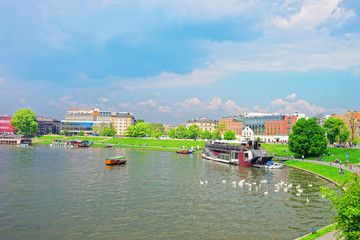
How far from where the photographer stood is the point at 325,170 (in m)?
67.4

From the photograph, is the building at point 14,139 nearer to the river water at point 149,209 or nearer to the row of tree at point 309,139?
the river water at point 149,209

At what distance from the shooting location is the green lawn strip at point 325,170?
56.6m

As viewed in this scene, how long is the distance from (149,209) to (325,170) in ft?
166

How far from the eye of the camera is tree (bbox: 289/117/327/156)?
88875 millimetres

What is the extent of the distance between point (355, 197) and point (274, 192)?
2975cm

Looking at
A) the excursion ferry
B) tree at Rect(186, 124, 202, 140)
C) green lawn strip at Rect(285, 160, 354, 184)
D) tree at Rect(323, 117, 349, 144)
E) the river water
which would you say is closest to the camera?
the river water

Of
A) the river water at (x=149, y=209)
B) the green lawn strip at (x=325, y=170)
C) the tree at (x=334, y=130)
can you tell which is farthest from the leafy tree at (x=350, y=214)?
the tree at (x=334, y=130)

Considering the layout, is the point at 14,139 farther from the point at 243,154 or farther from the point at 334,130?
the point at 334,130

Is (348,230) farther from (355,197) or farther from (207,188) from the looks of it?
(207,188)

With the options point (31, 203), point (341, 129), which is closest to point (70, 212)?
point (31, 203)

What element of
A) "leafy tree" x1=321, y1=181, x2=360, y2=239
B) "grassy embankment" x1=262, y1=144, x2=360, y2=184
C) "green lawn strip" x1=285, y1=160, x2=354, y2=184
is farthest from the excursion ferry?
"leafy tree" x1=321, y1=181, x2=360, y2=239

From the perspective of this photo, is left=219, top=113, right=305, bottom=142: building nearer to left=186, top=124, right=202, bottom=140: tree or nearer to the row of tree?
left=186, top=124, right=202, bottom=140: tree

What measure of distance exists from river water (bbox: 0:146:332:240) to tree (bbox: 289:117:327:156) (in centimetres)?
3409

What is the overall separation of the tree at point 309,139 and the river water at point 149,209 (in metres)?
34.1
